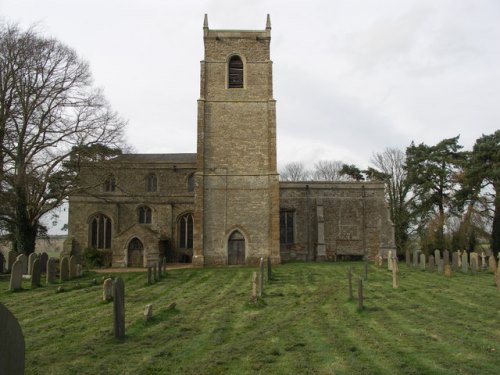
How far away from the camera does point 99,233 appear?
106 ft

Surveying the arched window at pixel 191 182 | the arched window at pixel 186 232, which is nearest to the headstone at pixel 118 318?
the arched window at pixel 186 232

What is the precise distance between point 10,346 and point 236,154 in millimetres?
23234

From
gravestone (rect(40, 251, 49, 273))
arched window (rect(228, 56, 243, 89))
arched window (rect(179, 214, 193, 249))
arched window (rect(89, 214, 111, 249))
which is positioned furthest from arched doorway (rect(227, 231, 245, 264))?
arched window (rect(89, 214, 111, 249))

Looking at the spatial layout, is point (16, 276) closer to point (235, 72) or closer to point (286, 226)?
point (235, 72)

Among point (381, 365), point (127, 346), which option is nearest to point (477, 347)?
point (381, 365)

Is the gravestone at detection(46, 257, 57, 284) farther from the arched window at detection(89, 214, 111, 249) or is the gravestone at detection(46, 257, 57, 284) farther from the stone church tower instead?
the arched window at detection(89, 214, 111, 249)

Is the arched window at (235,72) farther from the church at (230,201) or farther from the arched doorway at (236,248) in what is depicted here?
the arched doorway at (236,248)

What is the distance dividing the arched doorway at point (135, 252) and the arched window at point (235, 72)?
11038 millimetres

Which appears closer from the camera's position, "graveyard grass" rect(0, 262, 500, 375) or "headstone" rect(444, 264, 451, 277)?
"graveyard grass" rect(0, 262, 500, 375)

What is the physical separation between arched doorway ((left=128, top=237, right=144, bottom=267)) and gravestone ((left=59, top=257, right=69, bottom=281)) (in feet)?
31.4

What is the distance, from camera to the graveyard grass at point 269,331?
691 cm

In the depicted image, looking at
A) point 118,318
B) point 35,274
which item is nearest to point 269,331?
point 118,318

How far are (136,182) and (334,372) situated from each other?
94.1ft

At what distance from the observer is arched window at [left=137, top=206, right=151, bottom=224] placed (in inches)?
1291
